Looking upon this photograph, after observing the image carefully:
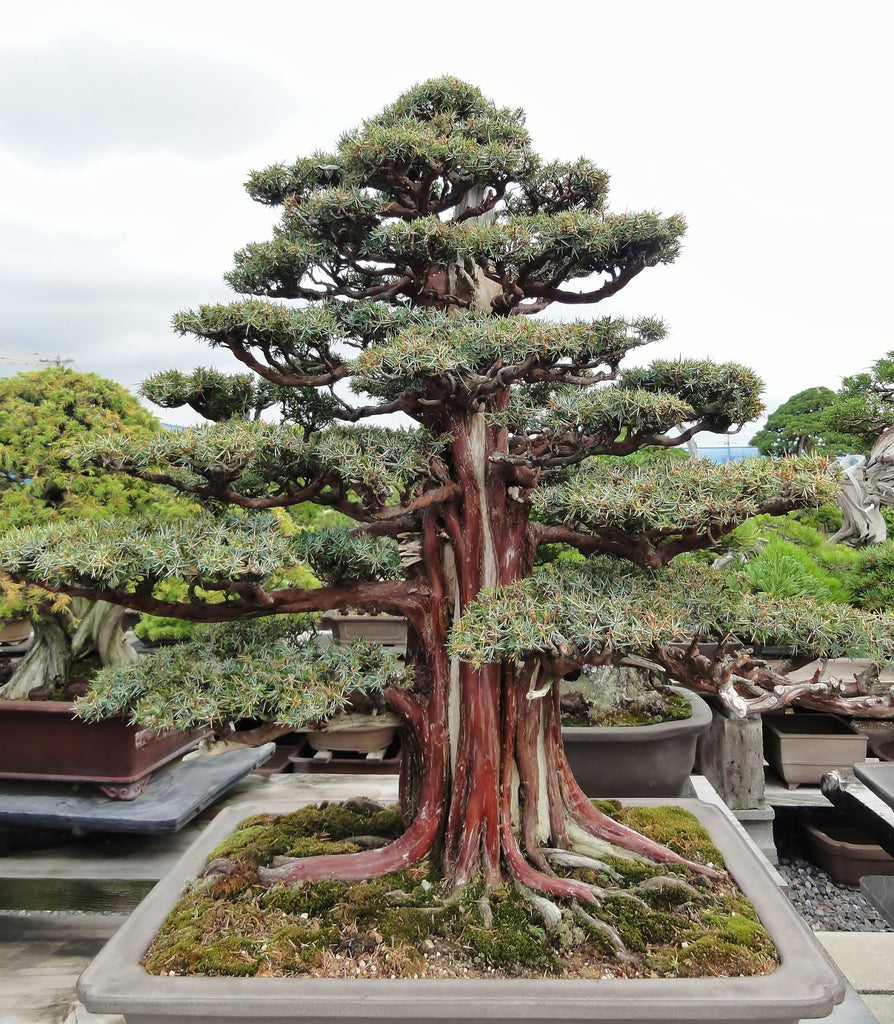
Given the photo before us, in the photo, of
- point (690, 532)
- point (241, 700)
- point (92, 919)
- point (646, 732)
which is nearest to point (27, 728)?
point (92, 919)

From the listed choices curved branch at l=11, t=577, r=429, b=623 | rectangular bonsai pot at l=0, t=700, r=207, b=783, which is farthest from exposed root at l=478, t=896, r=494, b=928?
rectangular bonsai pot at l=0, t=700, r=207, b=783

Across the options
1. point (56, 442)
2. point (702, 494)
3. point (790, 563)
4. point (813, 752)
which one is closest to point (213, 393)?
point (702, 494)

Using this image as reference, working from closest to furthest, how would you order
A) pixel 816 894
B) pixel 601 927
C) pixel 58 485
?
pixel 601 927, pixel 58 485, pixel 816 894

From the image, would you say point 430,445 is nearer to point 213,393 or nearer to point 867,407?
point 213,393

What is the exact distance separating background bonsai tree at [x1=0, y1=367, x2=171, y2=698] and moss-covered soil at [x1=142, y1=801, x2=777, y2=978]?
1.27 meters

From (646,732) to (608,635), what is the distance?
1.09 metres

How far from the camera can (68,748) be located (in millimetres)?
2301

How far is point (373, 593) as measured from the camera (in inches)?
66.3

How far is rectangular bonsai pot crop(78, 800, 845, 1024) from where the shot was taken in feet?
3.92

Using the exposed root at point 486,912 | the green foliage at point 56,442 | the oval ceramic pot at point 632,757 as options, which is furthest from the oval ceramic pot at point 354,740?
the exposed root at point 486,912

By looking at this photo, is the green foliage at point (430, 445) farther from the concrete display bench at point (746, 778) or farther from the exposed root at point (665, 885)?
the concrete display bench at point (746, 778)

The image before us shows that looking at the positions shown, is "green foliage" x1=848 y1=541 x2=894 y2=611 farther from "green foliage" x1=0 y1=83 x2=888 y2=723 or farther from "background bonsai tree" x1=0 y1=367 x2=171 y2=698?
"background bonsai tree" x1=0 y1=367 x2=171 y2=698

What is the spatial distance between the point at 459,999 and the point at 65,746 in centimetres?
166

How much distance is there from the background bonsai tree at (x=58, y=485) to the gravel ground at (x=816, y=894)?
8.90 feet
